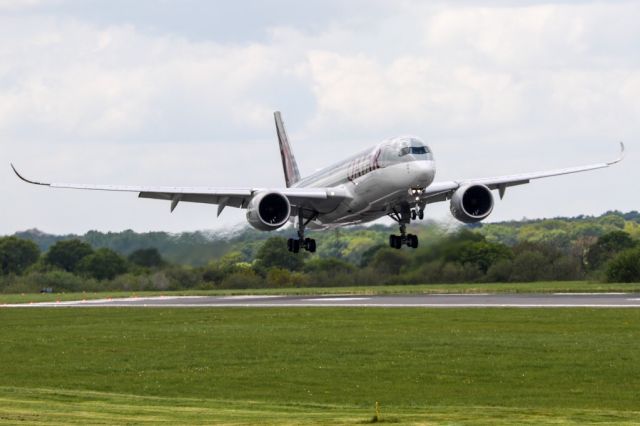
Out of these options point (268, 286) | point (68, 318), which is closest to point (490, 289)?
point (268, 286)

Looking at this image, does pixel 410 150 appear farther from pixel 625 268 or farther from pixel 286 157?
pixel 286 157

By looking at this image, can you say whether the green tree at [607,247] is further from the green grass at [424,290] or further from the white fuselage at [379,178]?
the white fuselage at [379,178]

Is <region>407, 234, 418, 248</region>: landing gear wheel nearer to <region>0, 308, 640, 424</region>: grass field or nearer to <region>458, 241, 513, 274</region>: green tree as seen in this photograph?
<region>458, 241, 513, 274</region>: green tree

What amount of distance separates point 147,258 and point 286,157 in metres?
13.3

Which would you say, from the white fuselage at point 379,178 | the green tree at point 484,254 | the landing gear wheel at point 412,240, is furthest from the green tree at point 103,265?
the landing gear wheel at point 412,240

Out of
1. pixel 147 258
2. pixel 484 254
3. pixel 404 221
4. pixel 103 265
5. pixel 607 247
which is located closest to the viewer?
pixel 404 221

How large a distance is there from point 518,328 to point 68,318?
22.5 metres

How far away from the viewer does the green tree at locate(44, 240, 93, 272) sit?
325 feet

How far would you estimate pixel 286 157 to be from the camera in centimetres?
9031

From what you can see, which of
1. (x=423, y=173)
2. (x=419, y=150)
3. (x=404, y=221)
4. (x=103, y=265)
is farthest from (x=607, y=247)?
(x=103, y=265)

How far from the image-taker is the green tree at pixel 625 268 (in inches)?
3287

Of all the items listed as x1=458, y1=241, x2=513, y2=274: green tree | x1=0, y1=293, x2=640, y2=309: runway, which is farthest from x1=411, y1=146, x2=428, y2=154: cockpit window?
x1=458, y1=241, x2=513, y2=274: green tree

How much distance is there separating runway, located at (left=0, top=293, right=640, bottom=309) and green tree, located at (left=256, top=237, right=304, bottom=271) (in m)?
10.2

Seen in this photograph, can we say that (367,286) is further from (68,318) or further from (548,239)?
(68,318)
